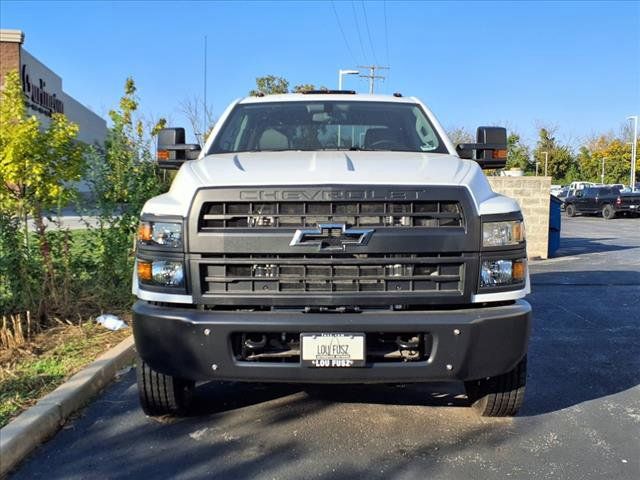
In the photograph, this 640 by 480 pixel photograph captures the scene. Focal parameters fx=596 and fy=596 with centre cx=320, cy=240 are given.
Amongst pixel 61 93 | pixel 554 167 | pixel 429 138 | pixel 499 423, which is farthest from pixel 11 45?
pixel 554 167

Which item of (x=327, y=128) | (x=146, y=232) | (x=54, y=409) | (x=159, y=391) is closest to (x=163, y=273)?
(x=146, y=232)

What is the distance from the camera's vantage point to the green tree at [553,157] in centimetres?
5528

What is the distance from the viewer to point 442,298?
3146mm

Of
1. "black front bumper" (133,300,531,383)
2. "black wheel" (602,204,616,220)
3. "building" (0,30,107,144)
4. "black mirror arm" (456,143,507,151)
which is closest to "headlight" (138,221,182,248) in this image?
"black front bumper" (133,300,531,383)

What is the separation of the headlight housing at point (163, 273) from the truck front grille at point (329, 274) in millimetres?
126

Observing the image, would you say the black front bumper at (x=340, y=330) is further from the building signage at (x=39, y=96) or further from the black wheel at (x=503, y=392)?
the building signage at (x=39, y=96)

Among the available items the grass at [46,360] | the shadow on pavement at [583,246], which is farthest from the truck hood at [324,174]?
the shadow on pavement at [583,246]

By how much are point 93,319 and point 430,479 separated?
152 inches

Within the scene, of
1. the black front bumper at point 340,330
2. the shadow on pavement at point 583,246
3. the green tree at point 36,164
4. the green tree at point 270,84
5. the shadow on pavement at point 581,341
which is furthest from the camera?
the green tree at point 270,84

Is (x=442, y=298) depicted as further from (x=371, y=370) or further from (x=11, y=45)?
(x=11, y=45)

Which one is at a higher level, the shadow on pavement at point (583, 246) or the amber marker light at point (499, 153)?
the amber marker light at point (499, 153)

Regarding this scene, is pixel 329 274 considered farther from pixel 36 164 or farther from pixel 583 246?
pixel 583 246

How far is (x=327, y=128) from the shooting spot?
4609 mm

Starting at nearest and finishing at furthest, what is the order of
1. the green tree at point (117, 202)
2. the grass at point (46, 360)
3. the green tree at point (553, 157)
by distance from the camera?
the grass at point (46, 360)
the green tree at point (117, 202)
the green tree at point (553, 157)
